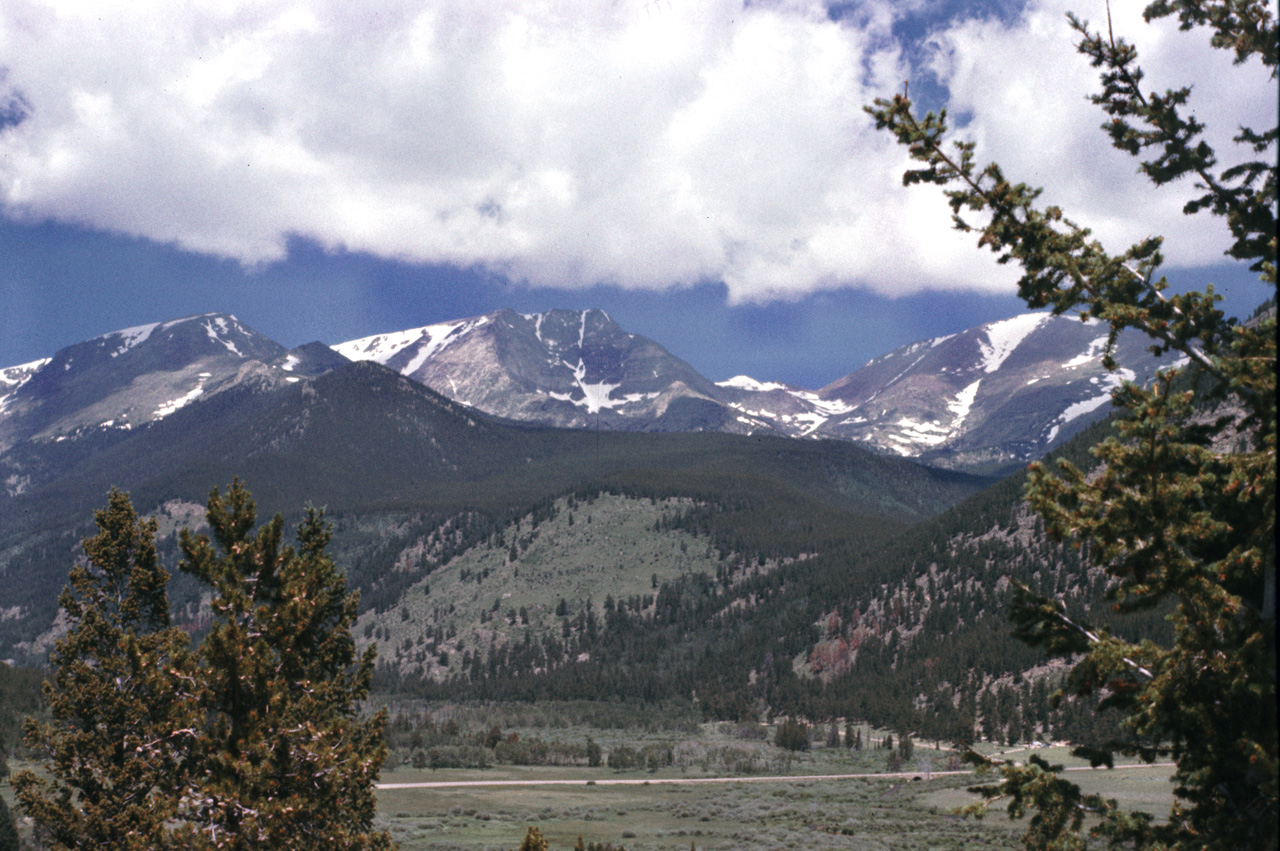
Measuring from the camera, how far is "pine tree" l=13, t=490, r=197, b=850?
88.5 feet

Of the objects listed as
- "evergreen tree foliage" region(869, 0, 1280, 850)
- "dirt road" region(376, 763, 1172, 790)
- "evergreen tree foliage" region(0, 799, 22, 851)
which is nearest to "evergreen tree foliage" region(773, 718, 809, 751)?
"dirt road" region(376, 763, 1172, 790)

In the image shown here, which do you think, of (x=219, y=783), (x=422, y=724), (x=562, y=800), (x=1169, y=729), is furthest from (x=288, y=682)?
(x=422, y=724)

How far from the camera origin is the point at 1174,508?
14180mm

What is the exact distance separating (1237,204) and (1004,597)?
19768 cm

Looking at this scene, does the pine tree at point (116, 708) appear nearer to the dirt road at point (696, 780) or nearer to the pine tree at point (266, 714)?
the pine tree at point (266, 714)

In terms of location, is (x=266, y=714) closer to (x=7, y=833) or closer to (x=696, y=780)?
(x=7, y=833)

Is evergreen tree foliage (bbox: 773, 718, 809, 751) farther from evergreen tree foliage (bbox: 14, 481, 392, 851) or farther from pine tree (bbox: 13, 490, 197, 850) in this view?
pine tree (bbox: 13, 490, 197, 850)

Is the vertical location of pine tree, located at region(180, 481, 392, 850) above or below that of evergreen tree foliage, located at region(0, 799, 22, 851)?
above

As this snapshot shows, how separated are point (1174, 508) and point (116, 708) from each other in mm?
30585

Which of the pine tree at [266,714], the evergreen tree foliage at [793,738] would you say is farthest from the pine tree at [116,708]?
the evergreen tree foliage at [793,738]

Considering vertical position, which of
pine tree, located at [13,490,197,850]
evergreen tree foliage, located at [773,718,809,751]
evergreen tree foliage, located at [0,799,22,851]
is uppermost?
pine tree, located at [13,490,197,850]

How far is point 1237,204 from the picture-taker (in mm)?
16438

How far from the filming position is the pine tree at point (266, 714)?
891 inches

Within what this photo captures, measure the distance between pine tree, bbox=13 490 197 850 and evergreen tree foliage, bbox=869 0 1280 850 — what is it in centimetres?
2107
